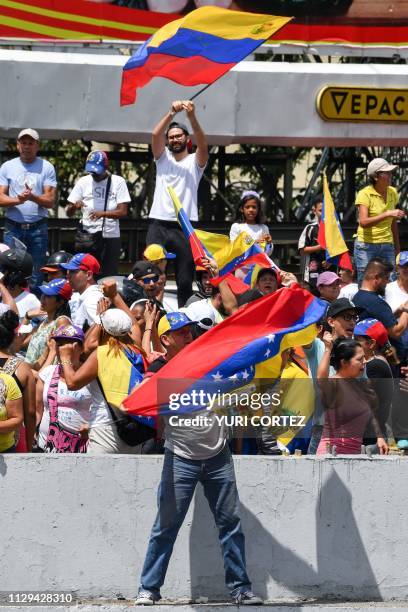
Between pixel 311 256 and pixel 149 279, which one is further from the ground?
pixel 311 256

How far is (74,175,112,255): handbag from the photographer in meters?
13.8

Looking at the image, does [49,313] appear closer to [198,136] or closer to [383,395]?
[198,136]

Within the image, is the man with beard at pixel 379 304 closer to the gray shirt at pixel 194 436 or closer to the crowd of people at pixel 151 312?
the crowd of people at pixel 151 312

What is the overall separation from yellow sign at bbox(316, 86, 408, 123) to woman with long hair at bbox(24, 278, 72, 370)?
554cm

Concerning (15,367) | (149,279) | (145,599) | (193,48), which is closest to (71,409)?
(15,367)

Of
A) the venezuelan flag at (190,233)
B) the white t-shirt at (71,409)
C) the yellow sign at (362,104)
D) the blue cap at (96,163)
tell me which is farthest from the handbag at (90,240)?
the white t-shirt at (71,409)

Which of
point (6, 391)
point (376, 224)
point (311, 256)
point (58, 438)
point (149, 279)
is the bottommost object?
point (58, 438)

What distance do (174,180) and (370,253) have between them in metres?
2.16

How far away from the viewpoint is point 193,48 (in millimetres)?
13422

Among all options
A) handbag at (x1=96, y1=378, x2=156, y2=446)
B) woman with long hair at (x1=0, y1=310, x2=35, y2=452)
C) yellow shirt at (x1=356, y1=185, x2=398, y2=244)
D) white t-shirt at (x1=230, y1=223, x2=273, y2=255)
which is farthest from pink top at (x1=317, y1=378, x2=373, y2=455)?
yellow shirt at (x1=356, y1=185, x2=398, y2=244)

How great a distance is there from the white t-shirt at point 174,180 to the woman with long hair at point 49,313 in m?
2.15

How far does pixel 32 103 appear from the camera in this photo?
1556 centimetres

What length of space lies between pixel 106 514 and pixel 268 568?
44.6 inches

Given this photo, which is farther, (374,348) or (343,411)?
(374,348)
